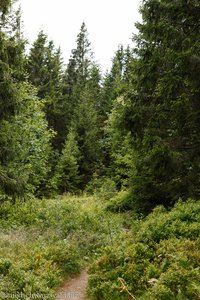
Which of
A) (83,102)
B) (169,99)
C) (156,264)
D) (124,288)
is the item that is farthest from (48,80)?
(124,288)

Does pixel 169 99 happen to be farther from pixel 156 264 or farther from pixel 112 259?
pixel 156 264

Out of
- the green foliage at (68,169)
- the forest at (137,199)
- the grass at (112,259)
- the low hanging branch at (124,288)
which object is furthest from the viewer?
the green foliage at (68,169)

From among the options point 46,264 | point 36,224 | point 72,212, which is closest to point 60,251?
point 46,264

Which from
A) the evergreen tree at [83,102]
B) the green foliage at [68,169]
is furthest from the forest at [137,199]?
the evergreen tree at [83,102]

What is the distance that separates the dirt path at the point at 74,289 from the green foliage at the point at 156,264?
374 millimetres

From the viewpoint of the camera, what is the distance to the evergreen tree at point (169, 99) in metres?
12.2

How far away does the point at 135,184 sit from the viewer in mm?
15570

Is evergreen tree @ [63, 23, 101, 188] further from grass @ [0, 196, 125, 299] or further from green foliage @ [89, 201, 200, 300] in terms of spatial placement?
green foliage @ [89, 201, 200, 300]

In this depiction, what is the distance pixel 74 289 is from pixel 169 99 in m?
8.07

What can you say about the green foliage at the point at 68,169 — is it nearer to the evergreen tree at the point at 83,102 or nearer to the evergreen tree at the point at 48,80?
the evergreen tree at the point at 83,102

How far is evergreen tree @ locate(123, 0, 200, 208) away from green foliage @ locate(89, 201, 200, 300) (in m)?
2.96

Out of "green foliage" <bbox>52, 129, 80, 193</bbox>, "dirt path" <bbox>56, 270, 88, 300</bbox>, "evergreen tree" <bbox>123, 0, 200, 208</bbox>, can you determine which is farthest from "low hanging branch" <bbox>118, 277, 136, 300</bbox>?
Result: "green foliage" <bbox>52, 129, 80, 193</bbox>

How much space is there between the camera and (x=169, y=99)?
13.2m

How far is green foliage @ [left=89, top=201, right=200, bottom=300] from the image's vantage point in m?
6.66
